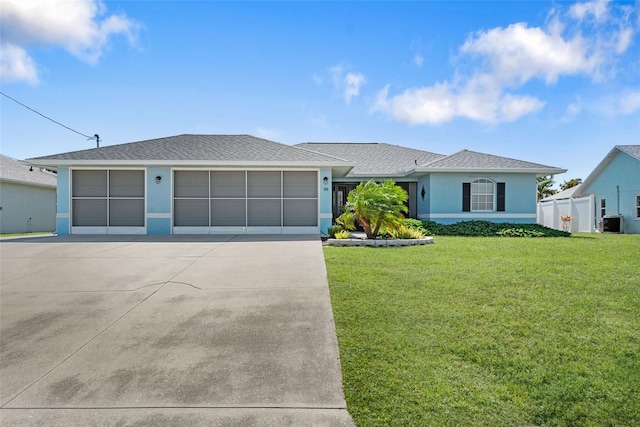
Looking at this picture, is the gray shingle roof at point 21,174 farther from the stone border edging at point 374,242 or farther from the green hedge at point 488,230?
the green hedge at point 488,230

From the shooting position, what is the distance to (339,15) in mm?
10742

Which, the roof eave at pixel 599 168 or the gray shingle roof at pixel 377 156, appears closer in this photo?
the gray shingle roof at pixel 377 156

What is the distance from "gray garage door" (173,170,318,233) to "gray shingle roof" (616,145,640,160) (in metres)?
16.6

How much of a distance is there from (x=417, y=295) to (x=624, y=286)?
335 cm

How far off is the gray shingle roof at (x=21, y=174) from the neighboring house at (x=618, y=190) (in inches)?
1253

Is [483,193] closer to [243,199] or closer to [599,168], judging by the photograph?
[599,168]

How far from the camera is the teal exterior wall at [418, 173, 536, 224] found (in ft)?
52.4

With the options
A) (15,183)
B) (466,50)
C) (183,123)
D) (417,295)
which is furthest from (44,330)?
(15,183)

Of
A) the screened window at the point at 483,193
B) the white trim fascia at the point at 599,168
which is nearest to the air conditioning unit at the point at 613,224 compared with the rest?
the white trim fascia at the point at 599,168

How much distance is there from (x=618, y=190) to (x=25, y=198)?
3345 centimetres

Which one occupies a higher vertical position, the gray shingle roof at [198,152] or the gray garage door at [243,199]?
the gray shingle roof at [198,152]

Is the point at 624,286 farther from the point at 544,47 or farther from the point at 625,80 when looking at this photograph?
the point at 625,80

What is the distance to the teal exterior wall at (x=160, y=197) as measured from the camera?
13320 mm

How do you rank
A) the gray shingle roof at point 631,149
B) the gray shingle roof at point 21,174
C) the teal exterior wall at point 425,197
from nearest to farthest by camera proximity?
1. the teal exterior wall at point 425,197
2. the gray shingle roof at point 631,149
3. the gray shingle roof at point 21,174
